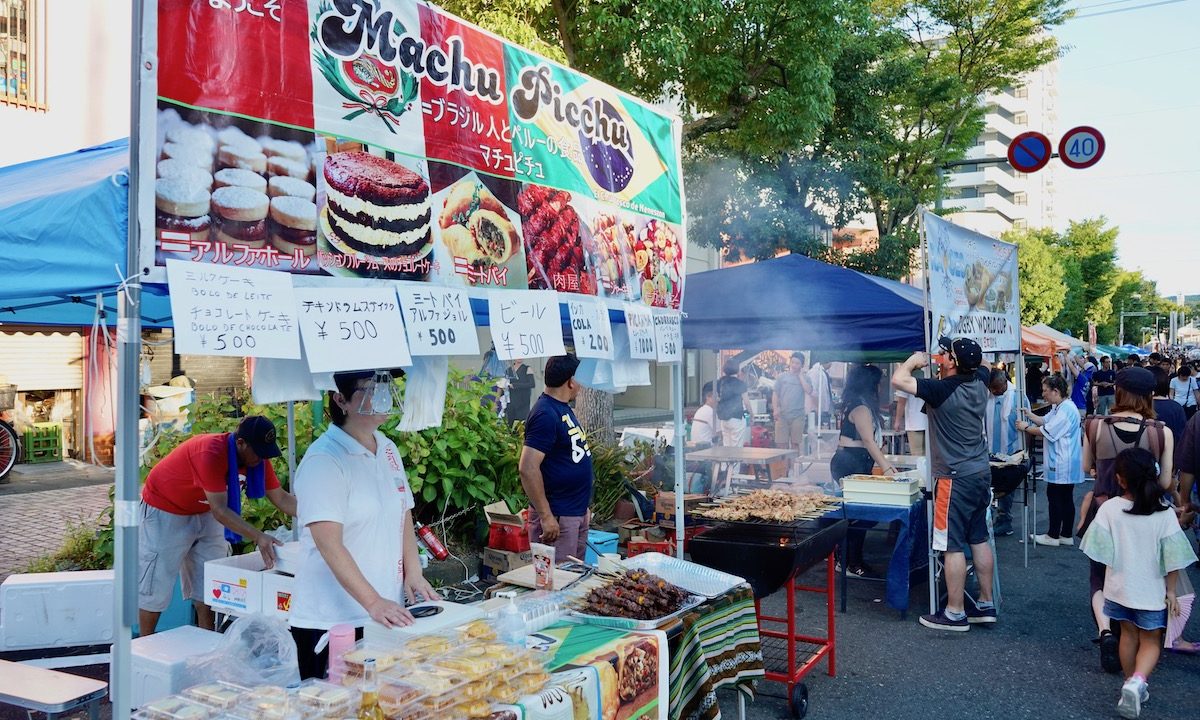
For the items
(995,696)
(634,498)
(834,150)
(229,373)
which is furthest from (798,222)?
(995,696)

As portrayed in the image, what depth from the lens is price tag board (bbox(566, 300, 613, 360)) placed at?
4363 millimetres

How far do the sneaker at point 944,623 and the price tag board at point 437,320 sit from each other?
4.88m

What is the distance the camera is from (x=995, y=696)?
5262mm

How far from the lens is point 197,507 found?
196 inches

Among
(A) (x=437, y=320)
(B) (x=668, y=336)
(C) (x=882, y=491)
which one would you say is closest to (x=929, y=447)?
(C) (x=882, y=491)

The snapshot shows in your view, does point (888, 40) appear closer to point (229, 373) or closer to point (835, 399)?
point (835, 399)

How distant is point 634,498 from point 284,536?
3838 mm

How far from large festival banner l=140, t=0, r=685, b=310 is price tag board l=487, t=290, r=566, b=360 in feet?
0.26

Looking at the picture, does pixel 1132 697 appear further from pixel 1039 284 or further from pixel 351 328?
pixel 1039 284

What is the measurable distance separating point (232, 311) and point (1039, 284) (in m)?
48.1

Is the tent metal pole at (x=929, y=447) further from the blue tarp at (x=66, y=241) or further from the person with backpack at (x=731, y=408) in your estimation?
the blue tarp at (x=66, y=241)

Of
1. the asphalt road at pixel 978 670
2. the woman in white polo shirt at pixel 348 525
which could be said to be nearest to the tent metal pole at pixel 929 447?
the asphalt road at pixel 978 670

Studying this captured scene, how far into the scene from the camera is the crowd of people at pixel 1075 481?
4855 mm

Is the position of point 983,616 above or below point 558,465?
below
